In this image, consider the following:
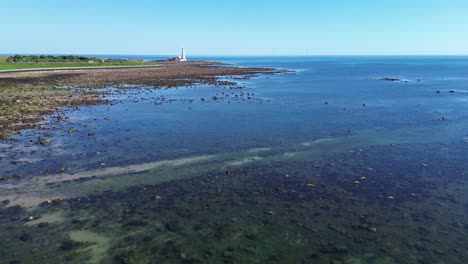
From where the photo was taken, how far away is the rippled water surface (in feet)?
39.7

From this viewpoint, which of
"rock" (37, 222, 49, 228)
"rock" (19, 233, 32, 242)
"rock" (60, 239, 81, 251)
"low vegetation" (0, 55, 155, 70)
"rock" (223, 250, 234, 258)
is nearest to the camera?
"rock" (223, 250, 234, 258)

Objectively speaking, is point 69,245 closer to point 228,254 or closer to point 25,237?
point 25,237

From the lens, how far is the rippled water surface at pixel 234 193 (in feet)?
39.7

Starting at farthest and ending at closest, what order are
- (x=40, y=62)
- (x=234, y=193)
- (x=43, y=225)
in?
(x=40, y=62)
(x=234, y=193)
(x=43, y=225)

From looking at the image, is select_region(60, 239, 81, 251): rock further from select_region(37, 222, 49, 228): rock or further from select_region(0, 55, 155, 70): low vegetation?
select_region(0, 55, 155, 70): low vegetation

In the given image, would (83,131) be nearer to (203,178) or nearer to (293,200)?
(203,178)

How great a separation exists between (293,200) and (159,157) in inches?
387

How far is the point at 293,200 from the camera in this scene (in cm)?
1598

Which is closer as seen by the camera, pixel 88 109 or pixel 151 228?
pixel 151 228

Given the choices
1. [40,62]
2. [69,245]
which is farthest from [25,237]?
[40,62]

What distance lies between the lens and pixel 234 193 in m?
16.8

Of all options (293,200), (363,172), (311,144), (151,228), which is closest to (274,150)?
(311,144)

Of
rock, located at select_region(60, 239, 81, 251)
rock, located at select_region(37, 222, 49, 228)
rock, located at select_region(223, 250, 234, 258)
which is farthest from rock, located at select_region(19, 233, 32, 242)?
rock, located at select_region(223, 250, 234, 258)

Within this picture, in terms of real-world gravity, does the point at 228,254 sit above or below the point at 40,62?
below
